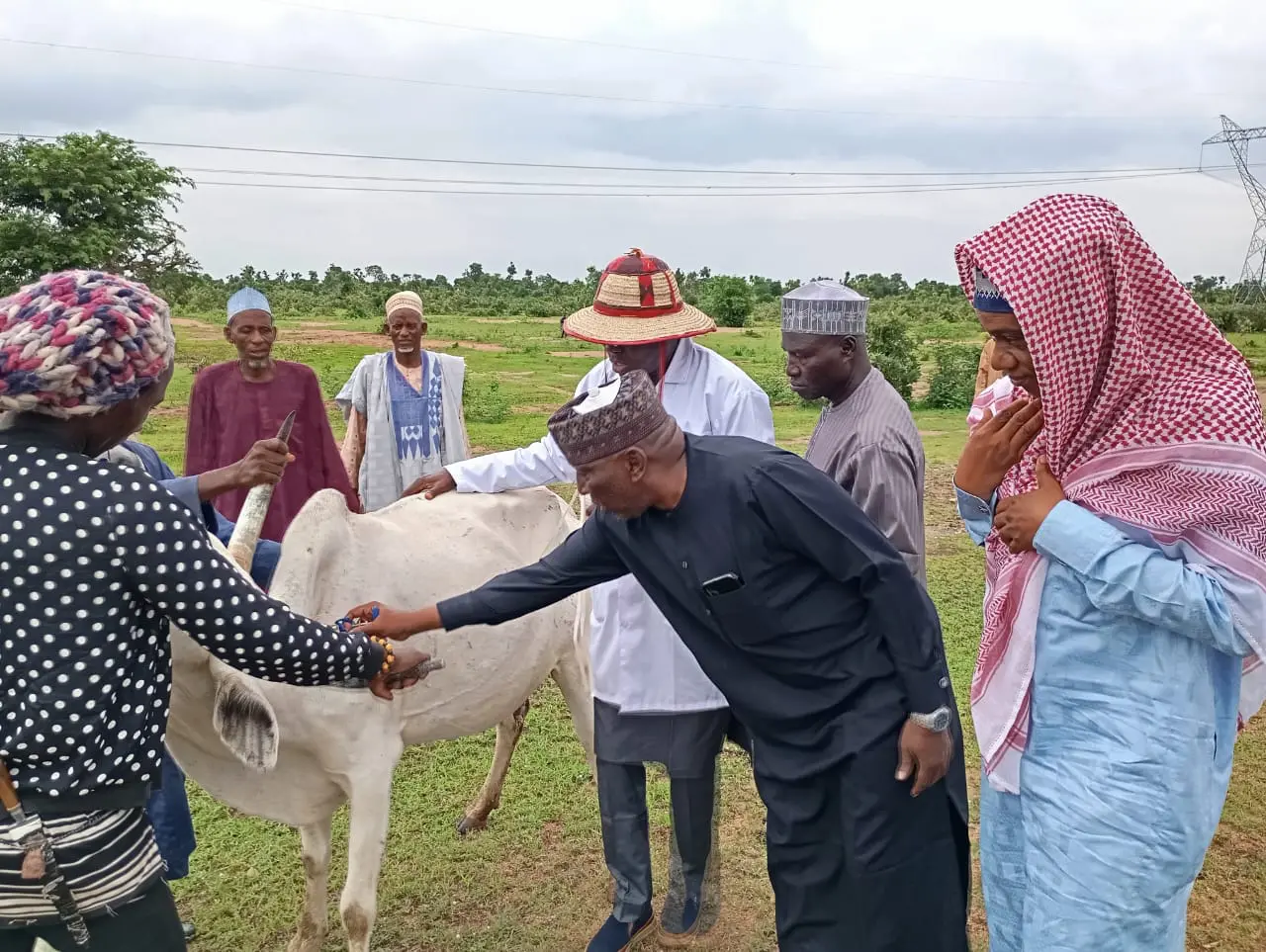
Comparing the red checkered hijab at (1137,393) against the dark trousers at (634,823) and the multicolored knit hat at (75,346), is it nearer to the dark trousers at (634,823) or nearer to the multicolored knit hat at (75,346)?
the multicolored knit hat at (75,346)

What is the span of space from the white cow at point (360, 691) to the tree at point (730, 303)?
31.3 metres

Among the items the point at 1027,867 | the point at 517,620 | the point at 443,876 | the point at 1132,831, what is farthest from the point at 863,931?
the point at 443,876

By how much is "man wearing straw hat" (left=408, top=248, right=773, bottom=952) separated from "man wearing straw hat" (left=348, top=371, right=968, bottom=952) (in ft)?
2.69

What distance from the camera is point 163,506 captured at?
1921 mm

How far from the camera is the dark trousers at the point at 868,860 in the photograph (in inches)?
97.7

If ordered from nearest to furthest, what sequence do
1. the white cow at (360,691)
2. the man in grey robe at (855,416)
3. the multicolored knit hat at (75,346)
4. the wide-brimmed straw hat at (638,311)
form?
the multicolored knit hat at (75,346), the white cow at (360,691), the man in grey robe at (855,416), the wide-brimmed straw hat at (638,311)

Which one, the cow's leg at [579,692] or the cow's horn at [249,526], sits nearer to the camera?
the cow's horn at [249,526]

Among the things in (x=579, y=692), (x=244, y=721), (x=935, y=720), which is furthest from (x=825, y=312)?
(x=244, y=721)

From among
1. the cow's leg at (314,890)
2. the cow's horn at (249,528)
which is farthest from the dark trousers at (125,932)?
the cow's leg at (314,890)

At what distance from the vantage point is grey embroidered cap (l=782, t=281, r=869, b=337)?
3.34 m

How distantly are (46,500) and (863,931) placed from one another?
6.51ft

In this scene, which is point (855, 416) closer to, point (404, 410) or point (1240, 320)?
A: point (404, 410)

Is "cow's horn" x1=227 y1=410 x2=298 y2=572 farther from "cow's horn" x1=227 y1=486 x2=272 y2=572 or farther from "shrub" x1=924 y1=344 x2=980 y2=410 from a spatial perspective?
"shrub" x1=924 y1=344 x2=980 y2=410

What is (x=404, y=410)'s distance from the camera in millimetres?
5328
